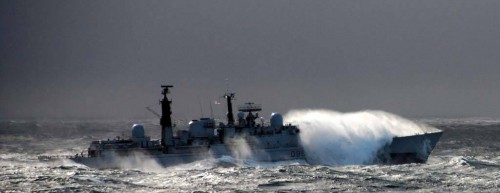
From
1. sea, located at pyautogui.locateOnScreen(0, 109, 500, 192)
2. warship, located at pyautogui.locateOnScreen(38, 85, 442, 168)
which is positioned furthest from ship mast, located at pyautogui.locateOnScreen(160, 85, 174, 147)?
sea, located at pyautogui.locateOnScreen(0, 109, 500, 192)

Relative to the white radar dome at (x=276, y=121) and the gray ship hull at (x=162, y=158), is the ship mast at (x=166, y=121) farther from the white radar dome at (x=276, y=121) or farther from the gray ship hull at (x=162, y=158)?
the white radar dome at (x=276, y=121)

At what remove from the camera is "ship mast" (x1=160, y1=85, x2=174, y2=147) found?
3145 inches

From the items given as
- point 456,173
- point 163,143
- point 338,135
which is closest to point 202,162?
point 163,143

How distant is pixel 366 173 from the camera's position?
68.6 m

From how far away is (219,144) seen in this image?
259ft

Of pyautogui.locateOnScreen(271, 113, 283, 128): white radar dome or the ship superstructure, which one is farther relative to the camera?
pyautogui.locateOnScreen(271, 113, 283, 128): white radar dome

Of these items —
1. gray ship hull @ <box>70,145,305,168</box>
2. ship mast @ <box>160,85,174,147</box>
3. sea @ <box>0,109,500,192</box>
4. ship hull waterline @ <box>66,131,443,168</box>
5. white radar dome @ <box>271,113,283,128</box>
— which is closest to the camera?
sea @ <box>0,109,500,192</box>

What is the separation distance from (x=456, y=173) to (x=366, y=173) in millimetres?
7386

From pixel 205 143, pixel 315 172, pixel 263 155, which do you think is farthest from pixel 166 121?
pixel 315 172

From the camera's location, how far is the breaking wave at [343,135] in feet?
274

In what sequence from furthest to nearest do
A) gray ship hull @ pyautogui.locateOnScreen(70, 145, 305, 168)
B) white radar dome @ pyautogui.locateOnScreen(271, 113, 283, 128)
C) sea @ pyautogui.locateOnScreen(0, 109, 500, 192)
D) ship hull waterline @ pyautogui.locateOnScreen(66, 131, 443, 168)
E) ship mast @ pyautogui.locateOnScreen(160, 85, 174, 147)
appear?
white radar dome @ pyautogui.locateOnScreen(271, 113, 283, 128) → ship mast @ pyautogui.locateOnScreen(160, 85, 174, 147) → ship hull waterline @ pyautogui.locateOnScreen(66, 131, 443, 168) → gray ship hull @ pyautogui.locateOnScreen(70, 145, 305, 168) → sea @ pyautogui.locateOnScreen(0, 109, 500, 192)

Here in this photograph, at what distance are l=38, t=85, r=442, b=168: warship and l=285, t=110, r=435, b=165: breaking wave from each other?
1523mm

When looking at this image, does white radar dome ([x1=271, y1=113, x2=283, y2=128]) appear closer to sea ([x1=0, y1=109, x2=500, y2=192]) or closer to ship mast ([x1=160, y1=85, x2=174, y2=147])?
sea ([x1=0, y1=109, x2=500, y2=192])

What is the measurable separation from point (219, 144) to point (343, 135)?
1544 cm
